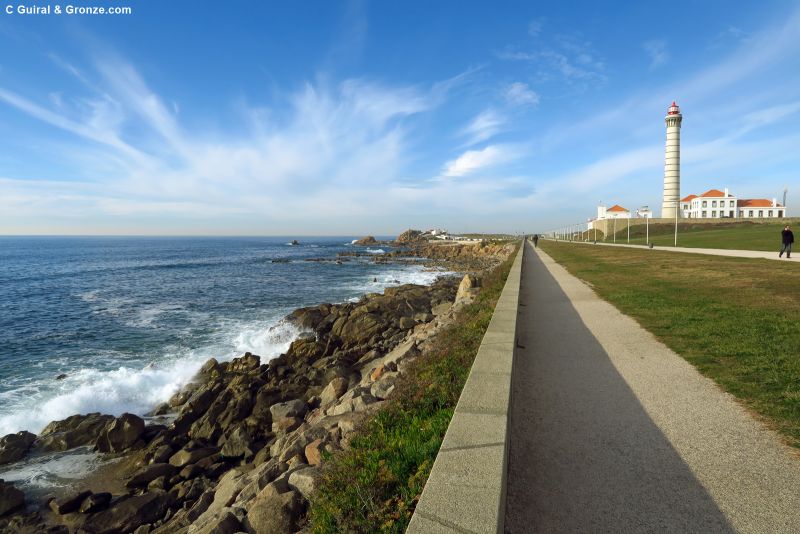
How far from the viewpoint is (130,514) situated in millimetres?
7059

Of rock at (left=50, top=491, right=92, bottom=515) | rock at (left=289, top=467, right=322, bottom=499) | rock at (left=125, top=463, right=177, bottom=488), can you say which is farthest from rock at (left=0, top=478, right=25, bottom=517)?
rock at (left=289, top=467, right=322, bottom=499)

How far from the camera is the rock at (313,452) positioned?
5629 millimetres

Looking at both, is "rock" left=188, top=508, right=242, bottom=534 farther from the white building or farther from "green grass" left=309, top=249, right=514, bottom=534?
the white building

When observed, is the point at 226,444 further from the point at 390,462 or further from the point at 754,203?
the point at 754,203

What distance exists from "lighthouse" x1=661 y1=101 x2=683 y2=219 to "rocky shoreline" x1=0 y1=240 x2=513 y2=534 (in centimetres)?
8162

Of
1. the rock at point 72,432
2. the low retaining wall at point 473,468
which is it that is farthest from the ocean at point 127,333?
the low retaining wall at point 473,468

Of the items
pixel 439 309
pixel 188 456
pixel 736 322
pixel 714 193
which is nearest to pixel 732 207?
pixel 714 193

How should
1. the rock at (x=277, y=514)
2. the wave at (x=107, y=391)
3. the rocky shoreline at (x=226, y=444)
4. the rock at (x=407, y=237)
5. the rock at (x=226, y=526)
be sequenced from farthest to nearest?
1. the rock at (x=407, y=237)
2. the wave at (x=107, y=391)
3. the rocky shoreline at (x=226, y=444)
4. the rock at (x=226, y=526)
5. the rock at (x=277, y=514)

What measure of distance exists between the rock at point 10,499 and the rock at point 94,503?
59.5 inches

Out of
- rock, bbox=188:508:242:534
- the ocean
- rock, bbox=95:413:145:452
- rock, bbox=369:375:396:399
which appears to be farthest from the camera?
the ocean

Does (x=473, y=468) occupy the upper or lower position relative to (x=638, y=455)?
upper

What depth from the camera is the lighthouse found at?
75.9 m

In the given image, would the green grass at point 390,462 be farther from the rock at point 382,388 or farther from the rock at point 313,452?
Answer: the rock at point 382,388

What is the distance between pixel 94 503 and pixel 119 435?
124 inches
